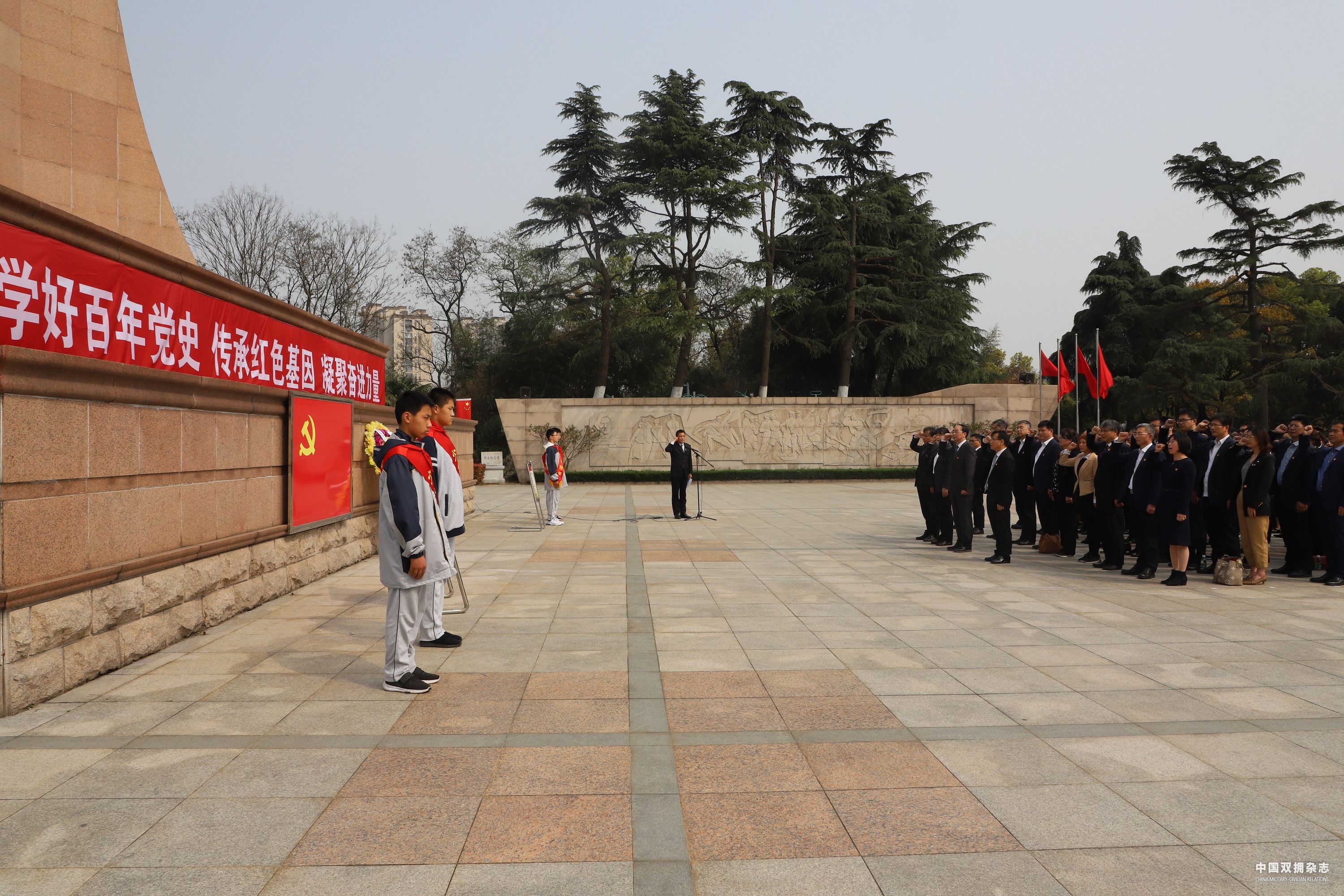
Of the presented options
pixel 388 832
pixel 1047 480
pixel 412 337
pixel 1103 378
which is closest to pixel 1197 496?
pixel 1047 480

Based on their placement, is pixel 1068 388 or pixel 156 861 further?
pixel 1068 388

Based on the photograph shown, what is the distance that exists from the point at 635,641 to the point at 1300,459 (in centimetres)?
734

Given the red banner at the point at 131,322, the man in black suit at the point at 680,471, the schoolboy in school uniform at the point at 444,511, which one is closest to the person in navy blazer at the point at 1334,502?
the schoolboy in school uniform at the point at 444,511

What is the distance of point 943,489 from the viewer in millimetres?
10805

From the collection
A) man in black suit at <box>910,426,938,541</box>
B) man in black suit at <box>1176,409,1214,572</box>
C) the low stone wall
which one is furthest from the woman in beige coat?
the low stone wall

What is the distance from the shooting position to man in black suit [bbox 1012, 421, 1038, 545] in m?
11.1

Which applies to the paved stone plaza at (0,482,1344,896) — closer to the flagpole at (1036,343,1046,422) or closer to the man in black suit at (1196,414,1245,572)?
the man in black suit at (1196,414,1245,572)

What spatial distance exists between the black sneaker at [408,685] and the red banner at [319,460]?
Result: 3.52 m

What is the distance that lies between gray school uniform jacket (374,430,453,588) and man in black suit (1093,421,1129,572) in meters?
7.26

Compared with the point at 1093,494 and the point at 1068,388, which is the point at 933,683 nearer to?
the point at 1093,494

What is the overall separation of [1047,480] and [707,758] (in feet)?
26.7

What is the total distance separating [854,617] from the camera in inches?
260

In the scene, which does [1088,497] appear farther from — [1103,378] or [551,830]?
[1103,378]

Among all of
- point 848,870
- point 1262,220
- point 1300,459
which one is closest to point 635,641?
point 848,870
